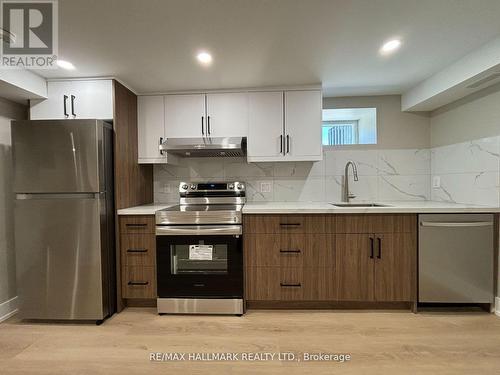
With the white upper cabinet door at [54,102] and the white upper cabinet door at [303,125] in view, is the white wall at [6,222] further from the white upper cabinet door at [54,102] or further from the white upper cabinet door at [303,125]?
the white upper cabinet door at [303,125]

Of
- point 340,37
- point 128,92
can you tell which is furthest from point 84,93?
point 340,37

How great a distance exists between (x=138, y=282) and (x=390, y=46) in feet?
9.06

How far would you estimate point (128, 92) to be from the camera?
2.48 m

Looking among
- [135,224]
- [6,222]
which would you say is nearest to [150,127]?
[135,224]

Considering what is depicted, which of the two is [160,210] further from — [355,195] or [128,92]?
[355,195]

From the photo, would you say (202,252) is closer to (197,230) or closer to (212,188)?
(197,230)

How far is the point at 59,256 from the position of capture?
2.04 m

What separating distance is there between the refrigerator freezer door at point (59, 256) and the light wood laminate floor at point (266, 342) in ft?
0.59

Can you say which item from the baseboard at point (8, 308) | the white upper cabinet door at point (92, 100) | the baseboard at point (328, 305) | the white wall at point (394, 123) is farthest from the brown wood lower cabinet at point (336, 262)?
the baseboard at point (8, 308)

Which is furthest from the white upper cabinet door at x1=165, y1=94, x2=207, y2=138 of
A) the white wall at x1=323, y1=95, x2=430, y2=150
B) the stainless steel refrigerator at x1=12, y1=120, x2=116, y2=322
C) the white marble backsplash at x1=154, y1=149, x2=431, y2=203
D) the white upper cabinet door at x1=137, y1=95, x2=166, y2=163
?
the white wall at x1=323, y1=95, x2=430, y2=150

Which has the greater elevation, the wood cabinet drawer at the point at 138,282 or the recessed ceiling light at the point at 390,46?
the recessed ceiling light at the point at 390,46

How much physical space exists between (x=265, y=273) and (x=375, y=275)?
0.94m

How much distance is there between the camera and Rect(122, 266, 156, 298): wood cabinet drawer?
7.45 feet

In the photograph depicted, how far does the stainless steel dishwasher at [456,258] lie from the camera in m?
2.08
